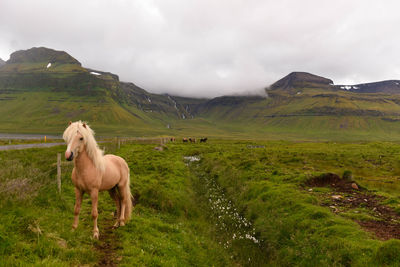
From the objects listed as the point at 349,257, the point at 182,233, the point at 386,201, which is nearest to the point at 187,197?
the point at 182,233

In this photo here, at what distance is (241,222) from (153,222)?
6998mm

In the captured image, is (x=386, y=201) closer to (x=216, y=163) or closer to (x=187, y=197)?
(x=187, y=197)

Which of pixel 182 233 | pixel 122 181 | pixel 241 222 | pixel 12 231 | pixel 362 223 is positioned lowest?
pixel 241 222

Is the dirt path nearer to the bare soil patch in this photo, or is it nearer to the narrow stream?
the narrow stream

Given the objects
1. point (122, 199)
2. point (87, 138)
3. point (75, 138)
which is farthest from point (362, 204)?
point (75, 138)

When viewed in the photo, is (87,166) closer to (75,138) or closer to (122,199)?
(75,138)

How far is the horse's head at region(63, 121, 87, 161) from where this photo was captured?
740 cm

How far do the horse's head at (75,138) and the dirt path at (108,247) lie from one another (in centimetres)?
362

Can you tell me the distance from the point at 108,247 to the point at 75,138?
4.33m

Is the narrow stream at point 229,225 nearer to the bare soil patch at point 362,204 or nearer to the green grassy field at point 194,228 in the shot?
the green grassy field at point 194,228

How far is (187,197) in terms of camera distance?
1809 cm

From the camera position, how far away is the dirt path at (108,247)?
7234 mm

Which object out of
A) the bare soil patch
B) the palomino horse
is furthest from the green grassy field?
the palomino horse

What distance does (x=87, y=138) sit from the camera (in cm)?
799
